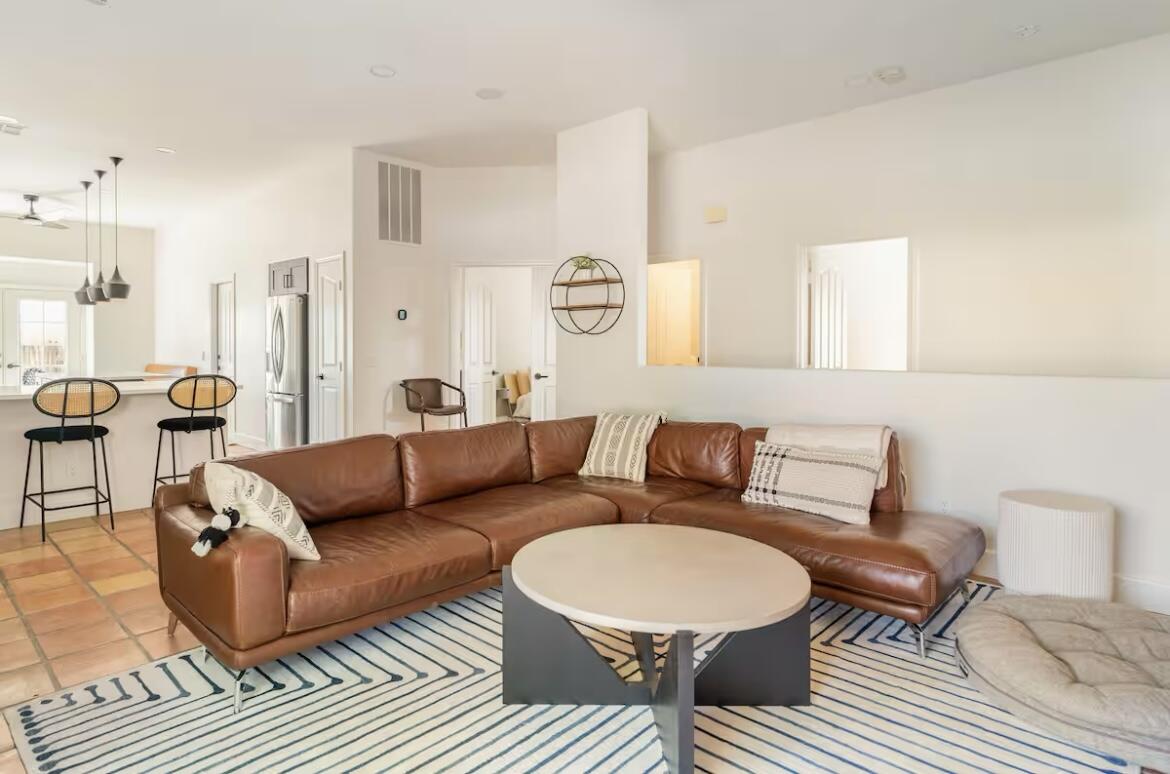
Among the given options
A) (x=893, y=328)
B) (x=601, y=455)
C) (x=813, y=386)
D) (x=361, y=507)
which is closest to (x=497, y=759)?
(x=361, y=507)

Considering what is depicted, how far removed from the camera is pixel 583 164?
522 centimetres

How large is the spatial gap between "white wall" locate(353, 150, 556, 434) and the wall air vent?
0.23ft

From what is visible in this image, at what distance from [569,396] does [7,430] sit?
386cm

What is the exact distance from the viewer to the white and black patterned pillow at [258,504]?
2.30 meters

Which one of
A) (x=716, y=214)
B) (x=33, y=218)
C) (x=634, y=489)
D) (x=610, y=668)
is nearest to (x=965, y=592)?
(x=634, y=489)

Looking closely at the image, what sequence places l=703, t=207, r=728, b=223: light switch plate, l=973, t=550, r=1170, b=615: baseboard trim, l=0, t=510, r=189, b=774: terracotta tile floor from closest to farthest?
l=0, t=510, r=189, b=774: terracotta tile floor → l=973, t=550, r=1170, b=615: baseboard trim → l=703, t=207, r=728, b=223: light switch plate

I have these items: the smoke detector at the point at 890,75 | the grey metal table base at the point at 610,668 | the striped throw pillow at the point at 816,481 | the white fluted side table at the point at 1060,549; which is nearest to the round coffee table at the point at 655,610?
the grey metal table base at the point at 610,668

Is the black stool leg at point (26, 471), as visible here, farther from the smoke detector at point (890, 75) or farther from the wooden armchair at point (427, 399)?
the smoke detector at point (890, 75)

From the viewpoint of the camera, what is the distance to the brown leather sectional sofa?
7.23ft

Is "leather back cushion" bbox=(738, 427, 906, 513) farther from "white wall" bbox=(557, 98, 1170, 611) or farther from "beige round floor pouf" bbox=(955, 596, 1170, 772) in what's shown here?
"beige round floor pouf" bbox=(955, 596, 1170, 772)

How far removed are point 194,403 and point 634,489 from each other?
327 centimetres

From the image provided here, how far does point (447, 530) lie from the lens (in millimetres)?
2826

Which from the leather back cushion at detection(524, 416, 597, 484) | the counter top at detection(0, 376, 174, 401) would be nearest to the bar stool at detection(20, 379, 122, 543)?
the counter top at detection(0, 376, 174, 401)

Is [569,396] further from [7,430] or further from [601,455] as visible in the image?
[7,430]
